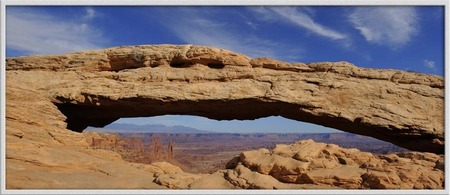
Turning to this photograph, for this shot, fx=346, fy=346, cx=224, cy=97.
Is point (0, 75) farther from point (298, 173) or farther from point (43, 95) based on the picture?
point (298, 173)

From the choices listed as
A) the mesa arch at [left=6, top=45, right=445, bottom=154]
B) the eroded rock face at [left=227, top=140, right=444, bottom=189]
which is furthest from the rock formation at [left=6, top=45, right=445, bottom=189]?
the eroded rock face at [left=227, top=140, right=444, bottom=189]

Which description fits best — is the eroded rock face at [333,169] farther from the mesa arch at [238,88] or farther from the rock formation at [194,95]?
the mesa arch at [238,88]

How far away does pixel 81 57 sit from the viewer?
17.8 metres

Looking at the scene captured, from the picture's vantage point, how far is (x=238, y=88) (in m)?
16.5

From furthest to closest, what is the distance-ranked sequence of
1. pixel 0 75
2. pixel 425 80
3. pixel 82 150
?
pixel 425 80, pixel 82 150, pixel 0 75

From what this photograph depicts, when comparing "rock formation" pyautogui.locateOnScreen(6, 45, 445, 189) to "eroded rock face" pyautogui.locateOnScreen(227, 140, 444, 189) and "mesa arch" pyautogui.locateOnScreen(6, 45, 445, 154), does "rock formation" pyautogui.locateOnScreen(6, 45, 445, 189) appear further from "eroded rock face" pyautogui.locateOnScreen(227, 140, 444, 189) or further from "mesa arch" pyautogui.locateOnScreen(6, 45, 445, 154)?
"eroded rock face" pyautogui.locateOnScreen(227, 140, 444, 189)

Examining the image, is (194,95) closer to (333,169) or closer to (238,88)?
(238,88)

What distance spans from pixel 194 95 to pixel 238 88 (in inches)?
83.9

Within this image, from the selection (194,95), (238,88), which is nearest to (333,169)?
(238,88)

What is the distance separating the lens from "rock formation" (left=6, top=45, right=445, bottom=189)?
48.2 ft

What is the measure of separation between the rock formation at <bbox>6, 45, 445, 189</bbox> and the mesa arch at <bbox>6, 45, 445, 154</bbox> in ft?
0.15

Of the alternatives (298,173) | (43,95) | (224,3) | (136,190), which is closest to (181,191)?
(136,190)

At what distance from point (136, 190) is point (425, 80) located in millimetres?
13849

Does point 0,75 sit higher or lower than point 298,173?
higher
